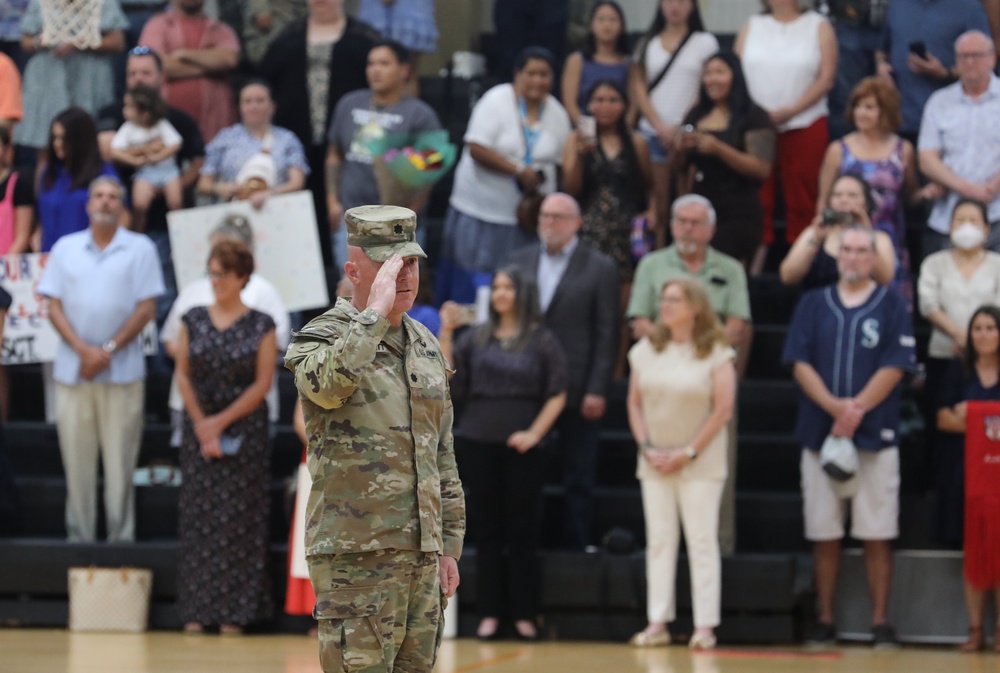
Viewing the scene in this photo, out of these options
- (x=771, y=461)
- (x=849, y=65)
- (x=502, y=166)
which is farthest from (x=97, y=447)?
(x=849, y=65)

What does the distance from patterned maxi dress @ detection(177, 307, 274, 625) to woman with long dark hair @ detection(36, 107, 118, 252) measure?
5.06 feet

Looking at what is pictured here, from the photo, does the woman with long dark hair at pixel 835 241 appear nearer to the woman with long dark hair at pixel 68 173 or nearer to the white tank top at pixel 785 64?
the white tank top at pixel 785 64

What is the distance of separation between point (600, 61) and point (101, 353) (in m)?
3.62

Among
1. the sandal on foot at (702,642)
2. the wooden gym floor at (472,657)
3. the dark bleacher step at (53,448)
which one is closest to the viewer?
the wooden gym floor at (472,657)

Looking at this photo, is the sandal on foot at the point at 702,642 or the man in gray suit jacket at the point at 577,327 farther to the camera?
the man in gray suit jacket at the point at 577,327

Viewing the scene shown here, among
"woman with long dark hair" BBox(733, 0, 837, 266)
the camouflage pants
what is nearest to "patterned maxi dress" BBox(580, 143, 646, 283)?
"woman with long dark hair" BBox(733, 0, 837, 266)

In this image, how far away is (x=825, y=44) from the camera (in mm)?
10062

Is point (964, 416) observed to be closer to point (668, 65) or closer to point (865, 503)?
point (865, 503)

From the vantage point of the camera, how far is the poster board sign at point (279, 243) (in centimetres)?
971

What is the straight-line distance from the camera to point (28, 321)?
9.55 meters

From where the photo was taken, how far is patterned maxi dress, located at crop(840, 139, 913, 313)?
9164 millimetres

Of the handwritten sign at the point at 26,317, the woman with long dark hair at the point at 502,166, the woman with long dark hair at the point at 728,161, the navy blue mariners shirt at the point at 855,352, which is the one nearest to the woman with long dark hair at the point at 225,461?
the handwritten sign at the point at 26,317

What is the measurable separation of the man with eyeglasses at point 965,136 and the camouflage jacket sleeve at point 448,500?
5550 millimetres

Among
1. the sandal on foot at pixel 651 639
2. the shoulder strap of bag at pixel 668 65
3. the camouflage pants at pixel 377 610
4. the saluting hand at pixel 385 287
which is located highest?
the shoulder strap of bag at pixel 668 65
